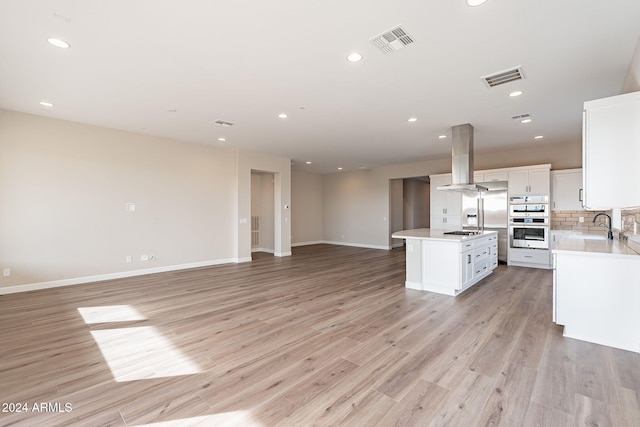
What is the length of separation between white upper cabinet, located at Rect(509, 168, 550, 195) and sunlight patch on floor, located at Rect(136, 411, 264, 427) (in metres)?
7.25

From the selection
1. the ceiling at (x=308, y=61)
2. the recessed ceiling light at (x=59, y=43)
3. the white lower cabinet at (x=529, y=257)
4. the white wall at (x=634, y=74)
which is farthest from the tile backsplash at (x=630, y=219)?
the recessed ceiling light at (x=59, y=43)

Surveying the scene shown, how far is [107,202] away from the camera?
5.51 m

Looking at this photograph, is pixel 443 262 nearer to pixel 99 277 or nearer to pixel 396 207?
pixel 396 207

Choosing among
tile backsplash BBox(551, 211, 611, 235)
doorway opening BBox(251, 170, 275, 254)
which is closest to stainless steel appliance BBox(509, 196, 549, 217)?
tile backsplash BBox(551, 211, 611, 235)

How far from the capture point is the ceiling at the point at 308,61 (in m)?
2.30

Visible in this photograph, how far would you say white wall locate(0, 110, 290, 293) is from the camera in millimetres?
4656

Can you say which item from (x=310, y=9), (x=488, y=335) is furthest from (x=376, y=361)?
(x=310, y=9)

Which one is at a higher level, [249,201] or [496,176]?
[496,176]

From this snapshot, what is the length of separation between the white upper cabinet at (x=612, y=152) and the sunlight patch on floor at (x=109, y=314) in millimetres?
5283

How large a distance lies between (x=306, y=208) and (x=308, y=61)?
8353 millimetres

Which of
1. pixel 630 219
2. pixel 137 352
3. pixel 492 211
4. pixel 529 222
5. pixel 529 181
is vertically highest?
pixel 529 181

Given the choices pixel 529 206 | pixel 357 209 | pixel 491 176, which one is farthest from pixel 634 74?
pixel 357 209

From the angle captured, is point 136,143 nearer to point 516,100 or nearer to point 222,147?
point 222,147

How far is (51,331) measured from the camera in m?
3.15
